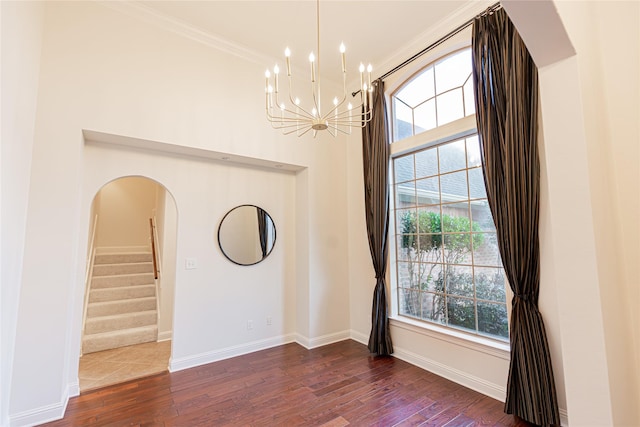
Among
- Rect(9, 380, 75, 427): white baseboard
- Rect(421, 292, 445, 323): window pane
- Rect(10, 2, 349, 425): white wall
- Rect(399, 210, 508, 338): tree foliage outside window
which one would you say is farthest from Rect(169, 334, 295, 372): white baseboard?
Rect(421, 292, 445, 323): window pane

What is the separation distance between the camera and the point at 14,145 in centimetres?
211

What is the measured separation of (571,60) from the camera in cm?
155

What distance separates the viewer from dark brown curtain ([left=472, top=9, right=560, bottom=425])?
2.26 m

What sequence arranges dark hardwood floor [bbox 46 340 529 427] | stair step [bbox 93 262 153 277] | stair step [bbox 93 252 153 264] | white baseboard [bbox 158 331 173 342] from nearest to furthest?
dark hardwood floor [bbox 46 340 529 427] < white baseboard [bbox 158 331 173 342] < stair step [bbox 93 262 153 277] < stair step [bbox 93 252 153 264]

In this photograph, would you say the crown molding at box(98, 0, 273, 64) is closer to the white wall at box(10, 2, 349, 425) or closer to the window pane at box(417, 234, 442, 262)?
the white wall at box(10, 2, 349, 425)

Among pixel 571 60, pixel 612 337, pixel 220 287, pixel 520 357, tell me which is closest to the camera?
pixel 612 337

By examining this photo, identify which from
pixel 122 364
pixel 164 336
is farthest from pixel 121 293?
pixel 122 364

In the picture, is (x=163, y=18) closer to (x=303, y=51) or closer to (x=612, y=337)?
(x=303, y=51)

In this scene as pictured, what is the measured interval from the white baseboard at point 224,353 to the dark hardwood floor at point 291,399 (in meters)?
0.09

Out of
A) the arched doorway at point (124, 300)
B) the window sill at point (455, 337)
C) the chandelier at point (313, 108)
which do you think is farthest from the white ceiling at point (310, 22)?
the window sill at point (455, 337)

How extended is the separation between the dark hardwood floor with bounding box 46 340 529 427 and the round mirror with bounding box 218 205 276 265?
4.14ft

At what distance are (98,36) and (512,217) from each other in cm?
411

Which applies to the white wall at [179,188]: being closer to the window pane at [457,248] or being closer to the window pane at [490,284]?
the window pane at [457,248]

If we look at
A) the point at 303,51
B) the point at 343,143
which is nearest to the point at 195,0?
the point at 303,51
